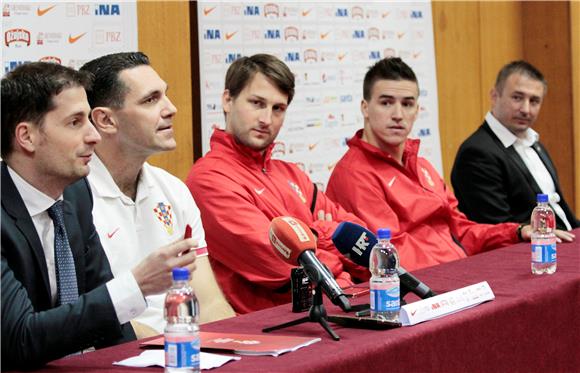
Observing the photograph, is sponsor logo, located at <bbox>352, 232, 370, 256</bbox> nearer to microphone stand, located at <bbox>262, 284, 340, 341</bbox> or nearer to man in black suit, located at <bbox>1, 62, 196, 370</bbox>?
microphone stand, located at <bbox>262, 284, 340, 341</bbox>

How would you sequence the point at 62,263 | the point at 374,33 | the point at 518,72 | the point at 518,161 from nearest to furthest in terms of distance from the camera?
1. the point at 62,263
2. the point at 518,161
3. the point at 518,72
4. the point at 374,33

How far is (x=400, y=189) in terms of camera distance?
392 cm

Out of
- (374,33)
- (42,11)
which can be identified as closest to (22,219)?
(42,11)

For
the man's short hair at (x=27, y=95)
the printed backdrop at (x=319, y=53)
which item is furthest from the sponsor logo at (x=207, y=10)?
the man's short hair at (x=27, y=95)

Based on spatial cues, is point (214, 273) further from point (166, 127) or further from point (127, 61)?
point (127, 61)

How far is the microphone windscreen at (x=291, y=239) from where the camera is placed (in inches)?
83.2

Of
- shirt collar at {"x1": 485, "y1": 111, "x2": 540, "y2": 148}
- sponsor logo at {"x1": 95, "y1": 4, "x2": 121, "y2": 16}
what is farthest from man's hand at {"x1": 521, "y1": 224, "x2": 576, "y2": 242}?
sponsor logo at {"x1": 95, "y1": 4, "x2": 121, "y2": 16}

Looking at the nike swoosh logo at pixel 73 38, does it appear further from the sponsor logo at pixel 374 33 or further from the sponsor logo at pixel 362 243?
the sponsor logo at pixel 374 33

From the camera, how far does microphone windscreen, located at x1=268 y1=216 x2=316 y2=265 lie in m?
2.11

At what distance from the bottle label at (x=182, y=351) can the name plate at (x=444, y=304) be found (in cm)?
64

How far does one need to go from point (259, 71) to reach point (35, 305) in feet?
5.38

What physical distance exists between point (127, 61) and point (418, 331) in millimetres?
1489

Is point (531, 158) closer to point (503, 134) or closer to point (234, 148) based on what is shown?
point (503, 134)

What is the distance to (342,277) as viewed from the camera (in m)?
3.27
